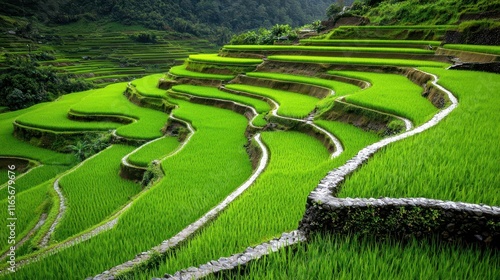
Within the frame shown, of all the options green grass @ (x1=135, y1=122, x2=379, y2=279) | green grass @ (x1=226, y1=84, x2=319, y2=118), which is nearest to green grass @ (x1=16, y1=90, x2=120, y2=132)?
green grass @ (x1=226, y1=84, x2=319, y2=118)

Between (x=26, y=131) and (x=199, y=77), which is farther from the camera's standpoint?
(x=199, y=77)

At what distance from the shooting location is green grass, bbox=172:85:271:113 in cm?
1196

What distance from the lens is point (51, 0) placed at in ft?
205

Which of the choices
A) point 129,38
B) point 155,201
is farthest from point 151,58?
point 155,201

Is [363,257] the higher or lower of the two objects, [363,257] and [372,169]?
the lower

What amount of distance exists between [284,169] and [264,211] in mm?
1869

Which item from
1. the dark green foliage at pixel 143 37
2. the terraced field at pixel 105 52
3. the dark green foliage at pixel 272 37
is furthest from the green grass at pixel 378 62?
the dark green foliage at pixel 143 37

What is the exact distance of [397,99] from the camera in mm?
7711

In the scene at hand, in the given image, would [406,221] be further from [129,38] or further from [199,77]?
[129,38]

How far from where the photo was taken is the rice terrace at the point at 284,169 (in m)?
2.39

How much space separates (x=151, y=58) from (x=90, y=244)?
43.9 meters

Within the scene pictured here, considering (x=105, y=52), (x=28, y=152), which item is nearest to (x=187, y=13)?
(x=105, y=52)

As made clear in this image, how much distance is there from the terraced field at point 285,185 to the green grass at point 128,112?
145 mm

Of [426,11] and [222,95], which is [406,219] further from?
[426,11]
